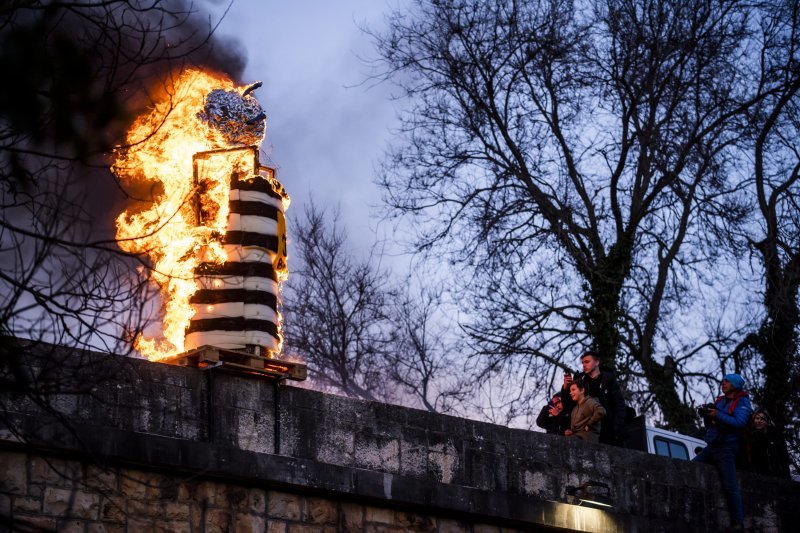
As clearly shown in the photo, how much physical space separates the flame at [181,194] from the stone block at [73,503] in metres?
2.32

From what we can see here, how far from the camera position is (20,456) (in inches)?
353

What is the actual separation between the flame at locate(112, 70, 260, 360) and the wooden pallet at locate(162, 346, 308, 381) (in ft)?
3.11

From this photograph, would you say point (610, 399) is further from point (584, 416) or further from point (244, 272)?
point (244, 272)

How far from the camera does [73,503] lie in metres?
9.12

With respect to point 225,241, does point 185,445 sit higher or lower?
lower

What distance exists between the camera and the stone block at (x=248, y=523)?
10016mm

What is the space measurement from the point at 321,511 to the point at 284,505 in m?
0.35

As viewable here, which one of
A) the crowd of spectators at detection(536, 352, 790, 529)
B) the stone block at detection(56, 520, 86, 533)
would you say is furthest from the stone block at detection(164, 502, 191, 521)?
the crowd of spectators at detection(536, 352, 790, 529)

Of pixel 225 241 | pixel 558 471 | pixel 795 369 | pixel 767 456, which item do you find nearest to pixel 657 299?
pixel 795 369

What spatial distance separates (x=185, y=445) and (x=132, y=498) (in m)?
0.51

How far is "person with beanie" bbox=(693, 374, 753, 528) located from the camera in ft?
44.3

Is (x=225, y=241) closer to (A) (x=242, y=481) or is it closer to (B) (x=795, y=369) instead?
(A) (x=242, y=481)

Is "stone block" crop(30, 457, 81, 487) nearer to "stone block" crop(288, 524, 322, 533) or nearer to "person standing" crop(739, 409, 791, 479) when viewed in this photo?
"stone block" crop(288, 524, 322, 533)

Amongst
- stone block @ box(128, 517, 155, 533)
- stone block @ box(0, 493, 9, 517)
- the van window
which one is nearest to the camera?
stone block @ box(0, 493, 9, 517)
